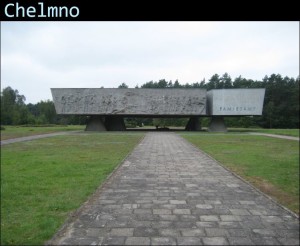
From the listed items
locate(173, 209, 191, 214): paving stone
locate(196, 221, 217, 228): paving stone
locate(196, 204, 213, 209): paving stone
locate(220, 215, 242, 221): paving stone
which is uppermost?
locate(196, 221, 217, 228): paving stone

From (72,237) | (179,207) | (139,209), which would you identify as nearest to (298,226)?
(179,207)

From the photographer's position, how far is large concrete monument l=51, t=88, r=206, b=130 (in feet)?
130

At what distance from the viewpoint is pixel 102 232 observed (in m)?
4.50

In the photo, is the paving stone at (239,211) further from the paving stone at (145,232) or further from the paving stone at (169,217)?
the paving stone at (145,232)

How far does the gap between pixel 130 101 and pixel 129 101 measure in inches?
4.6

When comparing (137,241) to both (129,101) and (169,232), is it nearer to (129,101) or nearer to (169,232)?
(169,232)

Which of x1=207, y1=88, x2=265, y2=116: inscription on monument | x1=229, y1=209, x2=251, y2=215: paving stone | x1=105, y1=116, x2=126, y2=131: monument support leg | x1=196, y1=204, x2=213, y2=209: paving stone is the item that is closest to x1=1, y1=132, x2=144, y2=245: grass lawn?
x1=196, y1=204, x2=213, y2=209: paving stone

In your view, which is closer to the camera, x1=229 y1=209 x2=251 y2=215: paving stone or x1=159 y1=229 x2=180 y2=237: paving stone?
x1=159 y1=229 x2=180 y2=237: paving stone

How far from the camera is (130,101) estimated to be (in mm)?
39594

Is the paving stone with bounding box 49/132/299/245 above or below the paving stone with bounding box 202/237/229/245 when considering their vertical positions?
below

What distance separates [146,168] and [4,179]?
13.5 ft

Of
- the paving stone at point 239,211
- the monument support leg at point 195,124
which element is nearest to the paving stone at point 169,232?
the paving stone at point 239,211

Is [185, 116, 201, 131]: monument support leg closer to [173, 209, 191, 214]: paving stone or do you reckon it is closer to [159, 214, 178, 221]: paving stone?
[173, 209, 191, 214]: paving stone
